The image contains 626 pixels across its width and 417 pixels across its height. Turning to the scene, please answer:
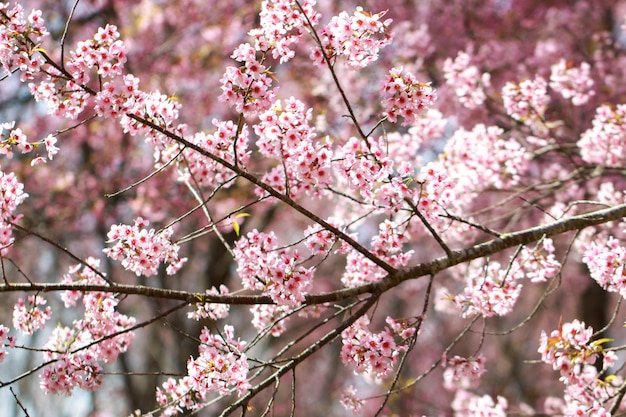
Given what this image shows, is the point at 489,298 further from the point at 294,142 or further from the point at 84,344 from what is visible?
the point at 84,344

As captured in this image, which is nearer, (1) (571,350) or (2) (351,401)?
(1) (571,350)

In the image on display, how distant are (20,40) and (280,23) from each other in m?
1.20

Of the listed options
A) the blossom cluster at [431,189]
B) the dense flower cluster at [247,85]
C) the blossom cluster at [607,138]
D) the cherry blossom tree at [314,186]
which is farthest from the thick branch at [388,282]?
the blossom cluster at [607,138]

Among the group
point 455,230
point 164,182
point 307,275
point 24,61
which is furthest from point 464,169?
point 164,182

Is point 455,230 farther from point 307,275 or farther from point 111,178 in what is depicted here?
point 111,178

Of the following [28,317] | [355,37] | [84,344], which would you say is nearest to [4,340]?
[28,317]

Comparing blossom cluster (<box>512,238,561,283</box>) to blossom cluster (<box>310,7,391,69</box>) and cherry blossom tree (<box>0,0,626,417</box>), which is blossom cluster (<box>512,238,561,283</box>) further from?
blossom cluster (<box>310,7,391,69</box>)

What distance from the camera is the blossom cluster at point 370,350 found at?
3.53 meters

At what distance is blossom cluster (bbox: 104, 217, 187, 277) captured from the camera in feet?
11.4

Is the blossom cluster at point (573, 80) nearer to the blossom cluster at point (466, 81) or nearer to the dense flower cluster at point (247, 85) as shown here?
the blossom cluster at point (466, 81)

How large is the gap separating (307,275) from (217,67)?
6923 mm

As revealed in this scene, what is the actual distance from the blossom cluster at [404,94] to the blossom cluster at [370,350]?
1072 mm

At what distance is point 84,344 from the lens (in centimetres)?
370

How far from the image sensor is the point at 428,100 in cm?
350
